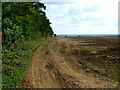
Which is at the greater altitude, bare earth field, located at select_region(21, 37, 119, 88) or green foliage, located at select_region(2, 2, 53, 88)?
green foliage, located at select_region(2, 2, 53, 88)

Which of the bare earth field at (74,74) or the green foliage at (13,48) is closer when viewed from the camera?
the bare earth field at (74,74)

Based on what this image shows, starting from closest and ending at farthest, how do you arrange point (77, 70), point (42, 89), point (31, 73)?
point (42, 89) → point (31, 73) → point (77, 70)

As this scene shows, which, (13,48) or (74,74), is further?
(13,48)

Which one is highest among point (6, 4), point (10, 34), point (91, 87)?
point (6, 4)

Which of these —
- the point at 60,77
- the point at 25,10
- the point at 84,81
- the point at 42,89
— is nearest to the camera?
the point at 42,89

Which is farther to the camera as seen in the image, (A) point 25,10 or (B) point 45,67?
(A) point 25,10

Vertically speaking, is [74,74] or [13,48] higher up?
[13,48]

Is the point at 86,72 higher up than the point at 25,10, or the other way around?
the point at 25,10

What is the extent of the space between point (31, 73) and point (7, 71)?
1.34m

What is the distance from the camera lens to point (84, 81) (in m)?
7.58

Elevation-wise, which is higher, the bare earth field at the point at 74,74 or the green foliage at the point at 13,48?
the green foliage at the point at 13,48

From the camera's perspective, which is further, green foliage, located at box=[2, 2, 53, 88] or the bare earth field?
green foliage, located at box=[2, 2, 53, 88]

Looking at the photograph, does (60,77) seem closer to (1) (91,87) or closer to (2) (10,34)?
(1) (91,87)

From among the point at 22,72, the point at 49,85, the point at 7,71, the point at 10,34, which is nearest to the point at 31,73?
the point at 22,72
